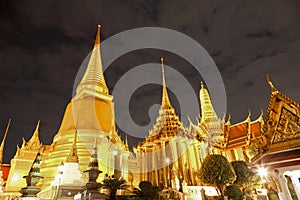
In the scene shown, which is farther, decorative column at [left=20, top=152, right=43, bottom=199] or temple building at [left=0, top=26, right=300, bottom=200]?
temple building at [left=0, top=26, right=300, bottom=200]

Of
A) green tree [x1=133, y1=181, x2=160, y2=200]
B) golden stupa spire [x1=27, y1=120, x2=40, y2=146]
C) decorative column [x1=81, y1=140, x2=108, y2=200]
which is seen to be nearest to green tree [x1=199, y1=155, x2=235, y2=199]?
green tree [x1=133, y1=181, x2=160, y2=200]

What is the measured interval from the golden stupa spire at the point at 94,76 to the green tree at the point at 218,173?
18.4 metres

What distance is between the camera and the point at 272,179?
417 centimetres

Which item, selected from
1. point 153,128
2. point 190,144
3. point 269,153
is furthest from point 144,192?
point 153,128

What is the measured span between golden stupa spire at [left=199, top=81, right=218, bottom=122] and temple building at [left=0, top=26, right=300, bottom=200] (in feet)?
0.98

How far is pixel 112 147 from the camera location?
71.2 feet

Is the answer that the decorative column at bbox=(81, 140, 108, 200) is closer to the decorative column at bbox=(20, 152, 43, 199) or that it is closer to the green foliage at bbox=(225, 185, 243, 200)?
the decorative column at bbox=(20, 152, 43, 199)

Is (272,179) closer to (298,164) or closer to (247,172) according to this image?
(298,164)

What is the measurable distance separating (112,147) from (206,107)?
18.5 metres

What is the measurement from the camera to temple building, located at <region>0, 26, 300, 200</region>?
753 inches

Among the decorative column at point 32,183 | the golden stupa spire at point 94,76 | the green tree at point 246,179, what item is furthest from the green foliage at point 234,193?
the golden stupa spire at point 94,76

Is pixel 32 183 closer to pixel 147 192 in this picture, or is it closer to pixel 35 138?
pixel 147 192

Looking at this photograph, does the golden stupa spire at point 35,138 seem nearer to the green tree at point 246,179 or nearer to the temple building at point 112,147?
the temple building at point 112,147

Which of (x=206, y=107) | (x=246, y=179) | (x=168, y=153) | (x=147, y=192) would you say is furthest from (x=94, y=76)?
(x=246, y=179)
